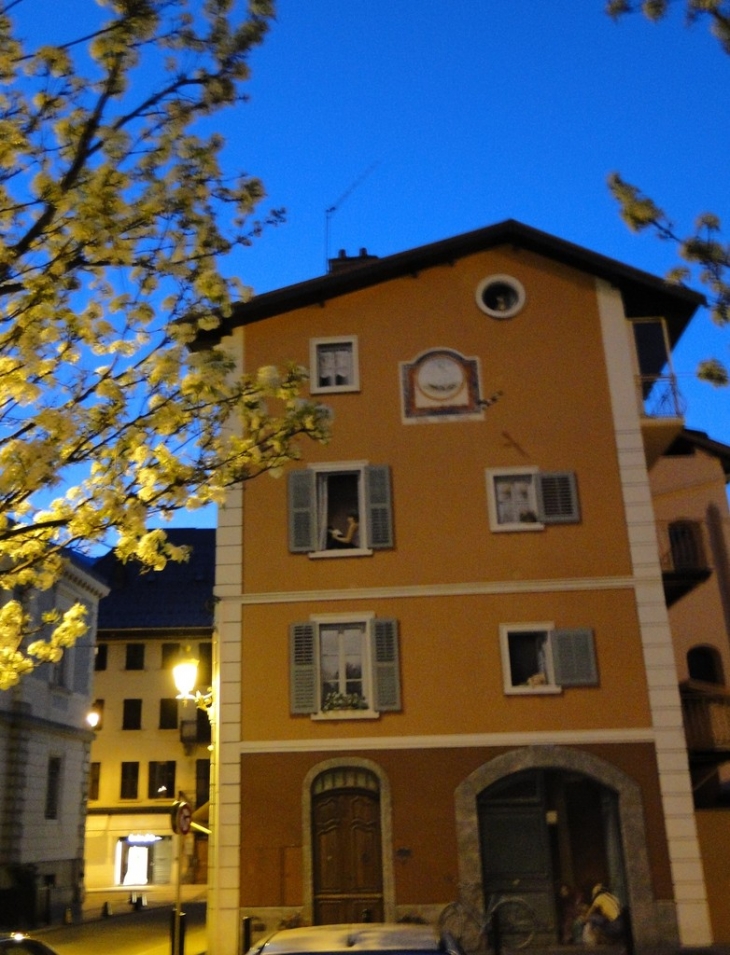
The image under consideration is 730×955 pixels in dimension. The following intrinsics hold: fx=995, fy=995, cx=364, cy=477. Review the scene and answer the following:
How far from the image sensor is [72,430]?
8398 mm

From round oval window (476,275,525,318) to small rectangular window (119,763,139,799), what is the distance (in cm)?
3134

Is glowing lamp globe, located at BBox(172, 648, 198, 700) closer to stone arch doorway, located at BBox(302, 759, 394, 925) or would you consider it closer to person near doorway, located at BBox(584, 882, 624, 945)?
stone arch doorway, located at BBox(302, 759, 394, 925)

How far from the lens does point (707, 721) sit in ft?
60.2

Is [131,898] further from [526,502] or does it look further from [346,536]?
[526,502]

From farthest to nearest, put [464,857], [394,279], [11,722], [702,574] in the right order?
[11,722] → [394,279] → [702,574] → [464,857]

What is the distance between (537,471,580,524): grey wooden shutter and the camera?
18781 mm

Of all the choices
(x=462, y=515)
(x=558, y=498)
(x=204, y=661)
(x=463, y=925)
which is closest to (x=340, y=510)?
(x=462, y=515)

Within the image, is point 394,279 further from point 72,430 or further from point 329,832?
point 72,430

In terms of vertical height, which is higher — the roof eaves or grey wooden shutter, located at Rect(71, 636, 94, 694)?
the roof eaves

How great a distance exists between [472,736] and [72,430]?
11317 mm

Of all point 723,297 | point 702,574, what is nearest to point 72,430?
point 723,297

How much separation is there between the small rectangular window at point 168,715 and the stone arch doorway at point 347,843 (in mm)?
28644

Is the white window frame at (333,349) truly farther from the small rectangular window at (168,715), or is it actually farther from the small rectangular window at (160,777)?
the small rectangular window at (160,777)

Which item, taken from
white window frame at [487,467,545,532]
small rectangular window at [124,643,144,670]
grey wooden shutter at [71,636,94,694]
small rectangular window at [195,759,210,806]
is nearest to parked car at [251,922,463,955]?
white window frame at [487,467,545,532]
